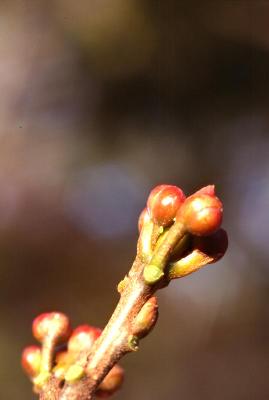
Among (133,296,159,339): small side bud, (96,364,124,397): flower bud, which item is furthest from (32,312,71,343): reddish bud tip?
(133,296,159,339): small side bud

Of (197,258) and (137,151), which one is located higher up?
(137,151)

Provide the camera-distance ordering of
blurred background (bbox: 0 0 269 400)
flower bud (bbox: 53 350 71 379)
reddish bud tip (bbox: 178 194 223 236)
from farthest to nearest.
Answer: blurred background (bbox: 0 0 269 400) < flower bud (bbox: 53 350 71 379) < reddish bud tip (bbox: 178 194 223 236)

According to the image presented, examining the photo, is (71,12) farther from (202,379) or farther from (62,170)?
(202,379)

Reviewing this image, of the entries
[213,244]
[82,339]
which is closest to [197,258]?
[213,244]

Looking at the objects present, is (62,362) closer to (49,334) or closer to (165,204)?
(49,334)

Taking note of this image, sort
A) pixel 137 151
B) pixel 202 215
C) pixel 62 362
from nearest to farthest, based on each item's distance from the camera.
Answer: pixel 202 215 → pixel 62 362 → pixel 137 151

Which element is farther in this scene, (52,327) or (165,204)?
(52,327)

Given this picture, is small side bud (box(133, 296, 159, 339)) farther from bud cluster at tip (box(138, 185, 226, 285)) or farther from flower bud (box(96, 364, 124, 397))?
flower bud (box(96, 364, 124, 397))
